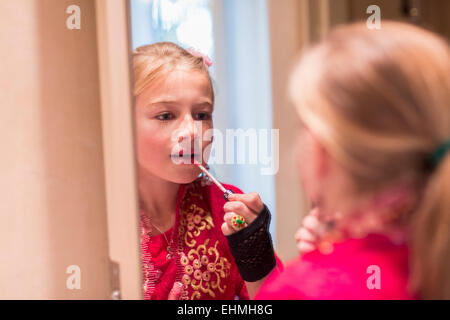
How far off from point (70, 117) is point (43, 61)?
11 cm

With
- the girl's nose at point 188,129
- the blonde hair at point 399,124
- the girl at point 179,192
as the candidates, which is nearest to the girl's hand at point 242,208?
the girl at point 179,192

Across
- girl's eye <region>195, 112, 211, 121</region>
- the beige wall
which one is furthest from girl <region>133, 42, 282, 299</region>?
the beige wall

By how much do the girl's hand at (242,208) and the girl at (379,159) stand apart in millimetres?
169

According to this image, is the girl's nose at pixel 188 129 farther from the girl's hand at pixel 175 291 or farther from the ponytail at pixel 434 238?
the ponytail at pixel 434 238

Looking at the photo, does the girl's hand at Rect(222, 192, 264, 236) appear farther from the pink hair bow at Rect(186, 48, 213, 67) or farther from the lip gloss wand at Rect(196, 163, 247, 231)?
the pink hair bow at Rect(186, 48, 213, 67)

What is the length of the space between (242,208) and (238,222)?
3cm

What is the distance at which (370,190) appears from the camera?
0.52 m

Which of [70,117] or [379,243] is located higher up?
[70,117]

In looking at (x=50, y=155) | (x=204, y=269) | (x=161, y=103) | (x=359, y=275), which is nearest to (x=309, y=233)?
(x=359, y=275)

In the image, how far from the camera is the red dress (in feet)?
2.52

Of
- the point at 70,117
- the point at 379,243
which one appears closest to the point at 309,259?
the point at 379,243

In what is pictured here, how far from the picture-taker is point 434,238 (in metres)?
0.50

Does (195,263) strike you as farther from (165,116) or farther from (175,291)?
(165,116)

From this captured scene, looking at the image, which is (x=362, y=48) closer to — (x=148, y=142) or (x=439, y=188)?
(x=439, y=188)
